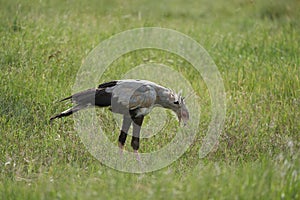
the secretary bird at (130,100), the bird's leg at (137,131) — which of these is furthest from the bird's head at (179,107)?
the bird's leg at (137,131)

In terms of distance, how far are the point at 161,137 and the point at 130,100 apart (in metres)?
0.92

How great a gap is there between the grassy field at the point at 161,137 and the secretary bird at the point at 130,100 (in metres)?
0.45

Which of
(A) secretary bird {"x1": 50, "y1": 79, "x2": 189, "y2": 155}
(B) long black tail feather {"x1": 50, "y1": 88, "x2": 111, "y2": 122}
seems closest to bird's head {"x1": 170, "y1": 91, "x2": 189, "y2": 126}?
(A) secretary bird {"x1": 50, "y1": 79, "x2": 189, "y2": 155}

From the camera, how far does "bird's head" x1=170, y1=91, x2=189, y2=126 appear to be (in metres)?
5.88

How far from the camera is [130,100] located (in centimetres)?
574

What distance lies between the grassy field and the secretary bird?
448 millimetres

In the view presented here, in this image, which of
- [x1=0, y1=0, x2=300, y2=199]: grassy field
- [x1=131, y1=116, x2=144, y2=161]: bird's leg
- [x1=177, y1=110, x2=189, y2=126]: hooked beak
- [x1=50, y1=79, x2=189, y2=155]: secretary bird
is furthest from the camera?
[x1=177, y1=110, x2=189, y2=126]: hooked beak

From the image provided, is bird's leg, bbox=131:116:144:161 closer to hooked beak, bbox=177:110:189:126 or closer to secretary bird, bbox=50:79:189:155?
secretary bird, bbox=50:79:189:155

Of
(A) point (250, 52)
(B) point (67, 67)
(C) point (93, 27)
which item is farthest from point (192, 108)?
(C) point (93, 27)

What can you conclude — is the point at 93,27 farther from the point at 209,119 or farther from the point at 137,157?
the point at 137,157

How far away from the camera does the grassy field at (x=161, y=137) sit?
4.69m

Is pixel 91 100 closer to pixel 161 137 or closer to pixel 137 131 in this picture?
pixel 137 131

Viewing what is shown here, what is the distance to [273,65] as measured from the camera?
8.47 m

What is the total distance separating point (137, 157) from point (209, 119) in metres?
1.39
